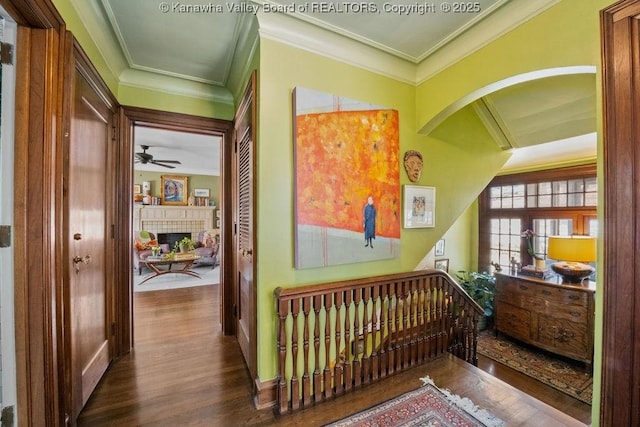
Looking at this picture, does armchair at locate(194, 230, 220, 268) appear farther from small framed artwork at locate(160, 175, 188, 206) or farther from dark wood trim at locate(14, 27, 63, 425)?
dark wood trim at locate(14, 27, 63, 425)

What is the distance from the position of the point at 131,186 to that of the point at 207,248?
4425 millimetres

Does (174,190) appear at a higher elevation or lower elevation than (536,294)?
higher

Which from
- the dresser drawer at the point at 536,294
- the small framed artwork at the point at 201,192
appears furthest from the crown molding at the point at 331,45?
the small framed artwork at the point at 201,192

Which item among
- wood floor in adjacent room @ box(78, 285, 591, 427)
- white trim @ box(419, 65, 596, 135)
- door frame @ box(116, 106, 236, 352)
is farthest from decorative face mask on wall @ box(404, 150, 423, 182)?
door frame @ box(116, 106, 236, 352)

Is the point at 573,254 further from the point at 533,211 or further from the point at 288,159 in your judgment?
the point at 288,159

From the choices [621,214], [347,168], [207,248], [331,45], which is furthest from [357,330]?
[207,248]

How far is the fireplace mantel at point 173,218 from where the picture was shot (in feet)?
22.6

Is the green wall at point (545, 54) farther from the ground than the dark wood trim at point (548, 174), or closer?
farther from the ground

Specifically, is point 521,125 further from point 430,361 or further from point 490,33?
point 430,361

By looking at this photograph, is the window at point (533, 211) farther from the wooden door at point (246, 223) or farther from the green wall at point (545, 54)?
the wooden door at point (246, 223)

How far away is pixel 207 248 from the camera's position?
21.3ft

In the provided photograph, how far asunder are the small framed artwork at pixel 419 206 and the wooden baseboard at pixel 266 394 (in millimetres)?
1562

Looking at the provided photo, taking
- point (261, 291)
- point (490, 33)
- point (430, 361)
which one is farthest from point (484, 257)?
point (261, 291)

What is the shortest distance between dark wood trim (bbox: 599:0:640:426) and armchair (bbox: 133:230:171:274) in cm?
621
